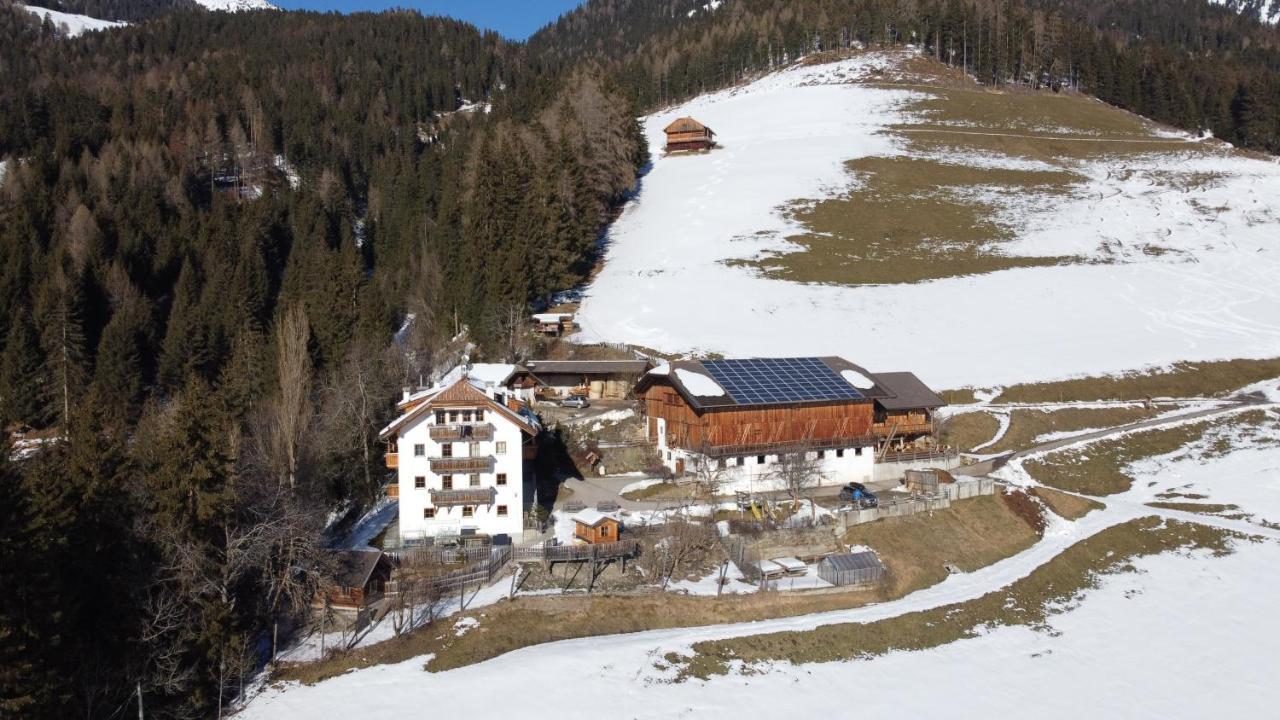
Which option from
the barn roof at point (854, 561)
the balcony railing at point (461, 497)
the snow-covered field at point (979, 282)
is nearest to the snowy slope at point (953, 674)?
the barn roof at point (854, 561)

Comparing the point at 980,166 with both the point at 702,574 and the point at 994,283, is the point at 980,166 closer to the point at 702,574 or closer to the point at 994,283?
the point at 994,283

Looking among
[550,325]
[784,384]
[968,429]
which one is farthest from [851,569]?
[550,325]

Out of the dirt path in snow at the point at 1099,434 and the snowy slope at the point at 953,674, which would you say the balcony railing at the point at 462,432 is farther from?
the dirt path in snow at the point at 1099,434

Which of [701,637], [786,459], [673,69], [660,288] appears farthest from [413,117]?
[701,637]

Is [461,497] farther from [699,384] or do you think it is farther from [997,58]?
[997,58]

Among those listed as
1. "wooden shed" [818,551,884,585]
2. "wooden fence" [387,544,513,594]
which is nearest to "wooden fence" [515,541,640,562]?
"wooden fence" [387,544,513,594]

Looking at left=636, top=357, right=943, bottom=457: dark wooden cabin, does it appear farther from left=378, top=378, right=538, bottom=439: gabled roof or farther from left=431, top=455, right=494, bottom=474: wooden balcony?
left=431, top=455, right=494, bottom=474: wooden balcony
